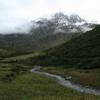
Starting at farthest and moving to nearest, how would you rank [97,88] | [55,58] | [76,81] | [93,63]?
[55,58], [93,63], [76,81], [97,88]

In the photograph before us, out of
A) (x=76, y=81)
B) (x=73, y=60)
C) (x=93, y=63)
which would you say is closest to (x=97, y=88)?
(x=76, y=81)

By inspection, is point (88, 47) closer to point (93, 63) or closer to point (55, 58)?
point (55, 58)

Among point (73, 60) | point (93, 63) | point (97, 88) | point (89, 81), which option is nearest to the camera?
point (97, 88)

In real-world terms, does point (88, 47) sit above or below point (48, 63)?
above

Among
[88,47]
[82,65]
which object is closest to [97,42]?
[88,47]

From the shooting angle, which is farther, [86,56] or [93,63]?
[86,56]

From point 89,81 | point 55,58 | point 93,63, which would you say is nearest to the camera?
point 89,81

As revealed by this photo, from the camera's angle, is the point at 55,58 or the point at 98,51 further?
the point at 55,58

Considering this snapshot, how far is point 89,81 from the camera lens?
84062 mm

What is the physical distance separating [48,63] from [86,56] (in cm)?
3308

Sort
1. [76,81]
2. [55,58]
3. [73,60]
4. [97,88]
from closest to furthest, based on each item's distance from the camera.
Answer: [97,88], [76,81], [73,60], [55,58]

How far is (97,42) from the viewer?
638ft

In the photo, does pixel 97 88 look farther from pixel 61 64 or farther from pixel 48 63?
pixel 48 63

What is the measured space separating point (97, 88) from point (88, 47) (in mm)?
124160
